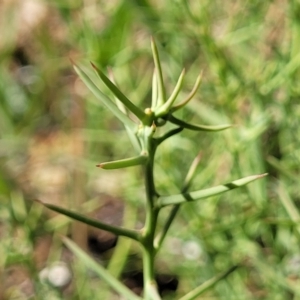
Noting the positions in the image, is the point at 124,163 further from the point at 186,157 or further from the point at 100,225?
the point at 186,157

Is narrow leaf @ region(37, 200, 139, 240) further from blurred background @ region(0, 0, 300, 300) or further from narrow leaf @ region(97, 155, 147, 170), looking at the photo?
blurred background @ region(0, 0, 300, 300)

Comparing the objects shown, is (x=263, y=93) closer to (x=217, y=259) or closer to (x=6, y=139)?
(x=217, y=259)

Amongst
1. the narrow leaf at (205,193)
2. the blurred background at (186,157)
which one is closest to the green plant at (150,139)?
the narrow leaf at (205,193)

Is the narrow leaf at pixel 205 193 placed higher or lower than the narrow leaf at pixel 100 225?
higher

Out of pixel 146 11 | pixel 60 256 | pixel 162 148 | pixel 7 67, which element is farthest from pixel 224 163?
pixel 7 67

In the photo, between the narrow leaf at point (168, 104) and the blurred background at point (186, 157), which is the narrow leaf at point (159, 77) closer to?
the narrow leaf at point (168, 104)

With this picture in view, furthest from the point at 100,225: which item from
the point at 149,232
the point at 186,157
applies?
the point at 186,157

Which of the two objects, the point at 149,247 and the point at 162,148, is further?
the point at 162,148
